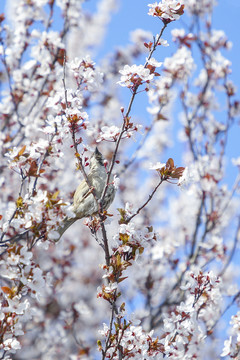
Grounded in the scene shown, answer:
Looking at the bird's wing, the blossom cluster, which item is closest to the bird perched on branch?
the bird's wing

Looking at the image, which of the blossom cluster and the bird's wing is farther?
the bird's wing

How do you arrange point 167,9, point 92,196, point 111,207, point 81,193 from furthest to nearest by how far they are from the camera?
point 111,207 < point 81,193 < point 92,196 < point 167,9

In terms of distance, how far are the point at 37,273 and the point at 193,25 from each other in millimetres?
4945

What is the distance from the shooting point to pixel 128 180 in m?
9.51

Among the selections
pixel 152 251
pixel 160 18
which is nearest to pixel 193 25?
pixel 152 251

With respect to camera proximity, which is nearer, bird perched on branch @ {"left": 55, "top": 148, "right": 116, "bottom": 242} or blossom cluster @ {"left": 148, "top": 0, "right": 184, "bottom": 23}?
blossom cluster @ {"left": 148, "top": 0, "right": 184, "bottom": 23}

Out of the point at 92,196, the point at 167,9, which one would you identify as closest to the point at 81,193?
the point at 92,196

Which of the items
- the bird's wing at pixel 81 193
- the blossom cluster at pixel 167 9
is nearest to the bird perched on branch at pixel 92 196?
the bird's wing at pixel 81 193

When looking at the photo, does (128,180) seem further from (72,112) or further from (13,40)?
(72,112)

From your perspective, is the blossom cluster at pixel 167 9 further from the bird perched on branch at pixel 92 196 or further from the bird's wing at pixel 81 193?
the bird's wing at pixel 81 193

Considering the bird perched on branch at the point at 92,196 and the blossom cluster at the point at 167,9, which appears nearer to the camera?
the blossom cluster at the point at 167,9

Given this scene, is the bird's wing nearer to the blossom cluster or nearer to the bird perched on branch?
the bird perched on branch

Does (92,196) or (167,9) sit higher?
(167,9)

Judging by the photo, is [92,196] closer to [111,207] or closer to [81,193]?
[81,193]
